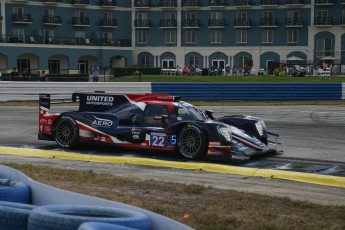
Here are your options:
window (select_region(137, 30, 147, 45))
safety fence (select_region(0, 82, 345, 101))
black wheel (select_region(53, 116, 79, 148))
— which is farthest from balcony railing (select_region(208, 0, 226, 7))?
black wheel (select_region(53, 116, 79, 148))

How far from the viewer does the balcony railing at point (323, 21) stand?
229 ft

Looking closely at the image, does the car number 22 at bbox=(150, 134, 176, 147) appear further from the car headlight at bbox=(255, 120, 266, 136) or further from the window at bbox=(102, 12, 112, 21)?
the window at bbox=(102, 12, 112, 21)

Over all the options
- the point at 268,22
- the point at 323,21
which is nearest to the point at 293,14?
the point at 268,22

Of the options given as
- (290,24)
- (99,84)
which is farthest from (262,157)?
(290,24)

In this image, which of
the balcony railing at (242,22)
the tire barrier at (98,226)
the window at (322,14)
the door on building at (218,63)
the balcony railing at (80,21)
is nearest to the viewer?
the tire barrier at (98,226)

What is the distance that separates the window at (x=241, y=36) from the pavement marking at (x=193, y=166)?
61.8 metres

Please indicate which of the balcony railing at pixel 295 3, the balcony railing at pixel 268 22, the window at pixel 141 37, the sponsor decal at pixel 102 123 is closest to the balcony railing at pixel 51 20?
the window at pixel 141 37

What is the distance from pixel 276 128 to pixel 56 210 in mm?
13263

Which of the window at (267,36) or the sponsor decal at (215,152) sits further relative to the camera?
the window at (267,36)

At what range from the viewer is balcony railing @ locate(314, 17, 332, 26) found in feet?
229

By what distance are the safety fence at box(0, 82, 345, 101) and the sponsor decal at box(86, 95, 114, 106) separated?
15.2 metres

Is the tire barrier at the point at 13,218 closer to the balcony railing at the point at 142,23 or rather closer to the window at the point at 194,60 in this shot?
the window at the point at 194,60

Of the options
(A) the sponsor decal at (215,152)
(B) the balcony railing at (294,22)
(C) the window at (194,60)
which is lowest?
(A) the sponsor decal at (215,152)

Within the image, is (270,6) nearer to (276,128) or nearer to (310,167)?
(276,128)
